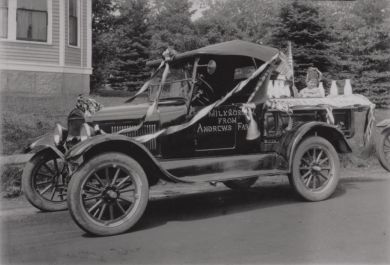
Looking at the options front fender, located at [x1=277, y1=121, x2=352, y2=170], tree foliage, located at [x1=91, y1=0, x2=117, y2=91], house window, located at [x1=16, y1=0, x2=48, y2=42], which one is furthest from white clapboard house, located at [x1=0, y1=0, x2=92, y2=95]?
front fender, located at [x1=277, y1=121, x2=352, y2=170]

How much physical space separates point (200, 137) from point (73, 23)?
11.7m

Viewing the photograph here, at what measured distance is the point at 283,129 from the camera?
20.8 feet

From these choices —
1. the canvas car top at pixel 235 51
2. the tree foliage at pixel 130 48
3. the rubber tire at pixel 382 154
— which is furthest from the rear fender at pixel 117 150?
the tree foliage at pixel 130 48

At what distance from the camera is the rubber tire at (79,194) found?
4.52 meters

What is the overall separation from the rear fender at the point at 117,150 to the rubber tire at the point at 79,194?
12 centimetres

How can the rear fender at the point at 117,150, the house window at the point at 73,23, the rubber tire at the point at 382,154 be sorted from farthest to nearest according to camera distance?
the house window at the point at 73,23 < the rubber tire at the point at 382,154 < the rear fender at the point at 117,150

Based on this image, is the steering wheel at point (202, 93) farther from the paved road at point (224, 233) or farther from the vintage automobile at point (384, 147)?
the vintage automobile at point (384, 147)

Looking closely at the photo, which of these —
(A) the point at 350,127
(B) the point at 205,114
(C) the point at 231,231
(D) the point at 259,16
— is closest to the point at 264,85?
(B) the point at 205,114

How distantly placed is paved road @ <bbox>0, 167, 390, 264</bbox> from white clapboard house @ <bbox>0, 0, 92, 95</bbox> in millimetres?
9085

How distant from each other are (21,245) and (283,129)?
361cm

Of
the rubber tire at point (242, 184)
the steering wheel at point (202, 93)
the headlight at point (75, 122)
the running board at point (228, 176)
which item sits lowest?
the rubber tire at point (242, 184)

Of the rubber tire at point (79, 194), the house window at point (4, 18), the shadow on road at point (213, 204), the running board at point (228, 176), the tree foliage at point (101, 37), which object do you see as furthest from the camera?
the tree foliage at point (101, 37)

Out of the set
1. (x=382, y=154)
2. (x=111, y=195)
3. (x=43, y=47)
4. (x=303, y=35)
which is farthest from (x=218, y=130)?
(x=303, y=35)

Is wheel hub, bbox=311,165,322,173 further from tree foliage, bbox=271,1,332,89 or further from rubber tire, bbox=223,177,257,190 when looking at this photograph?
tree foliage, bbox=271,1,332,89
